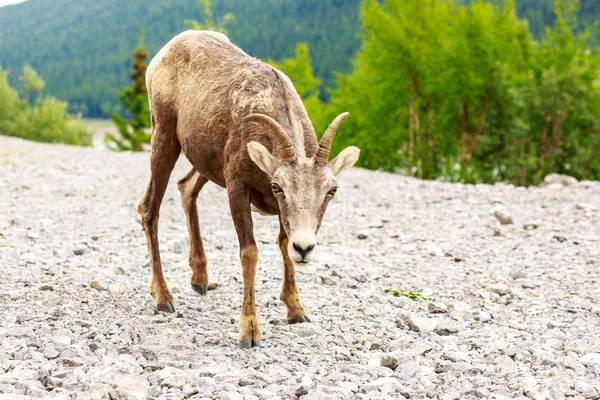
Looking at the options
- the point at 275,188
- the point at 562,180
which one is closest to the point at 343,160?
the point at 275,188

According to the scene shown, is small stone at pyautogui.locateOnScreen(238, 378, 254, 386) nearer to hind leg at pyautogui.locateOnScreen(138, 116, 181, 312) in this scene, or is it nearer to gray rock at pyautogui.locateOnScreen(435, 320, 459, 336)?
hind leg at pyautogui.locateOnScreen(138, 116, 181, 312)

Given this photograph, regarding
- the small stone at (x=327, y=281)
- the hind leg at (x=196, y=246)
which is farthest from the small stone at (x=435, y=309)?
the hind leg at (x=196, y=246)

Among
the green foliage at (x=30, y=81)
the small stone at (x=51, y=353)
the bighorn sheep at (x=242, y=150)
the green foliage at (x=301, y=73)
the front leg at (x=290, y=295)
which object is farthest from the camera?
the green foliage at (x=30, y=81)

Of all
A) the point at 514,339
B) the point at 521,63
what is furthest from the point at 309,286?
the point at 521,63

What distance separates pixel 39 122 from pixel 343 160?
2717 inches

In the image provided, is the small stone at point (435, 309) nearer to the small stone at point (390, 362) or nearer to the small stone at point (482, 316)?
the small stone at point (482, 316)

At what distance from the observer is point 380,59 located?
28.6 m

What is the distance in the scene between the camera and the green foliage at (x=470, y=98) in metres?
28.8

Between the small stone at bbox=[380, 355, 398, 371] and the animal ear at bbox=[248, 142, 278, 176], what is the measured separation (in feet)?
6.21

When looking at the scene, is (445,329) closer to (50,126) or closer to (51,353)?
(51,353)

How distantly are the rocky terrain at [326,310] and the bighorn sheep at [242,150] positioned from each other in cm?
55

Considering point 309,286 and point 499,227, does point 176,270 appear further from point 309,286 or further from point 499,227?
point 499,227

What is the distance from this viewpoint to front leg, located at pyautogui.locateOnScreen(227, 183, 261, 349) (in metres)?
5.74

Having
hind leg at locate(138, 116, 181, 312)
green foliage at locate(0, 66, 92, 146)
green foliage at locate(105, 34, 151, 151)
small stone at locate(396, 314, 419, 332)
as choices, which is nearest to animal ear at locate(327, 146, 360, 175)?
small stone at locate(396, 314, 419, 332)
